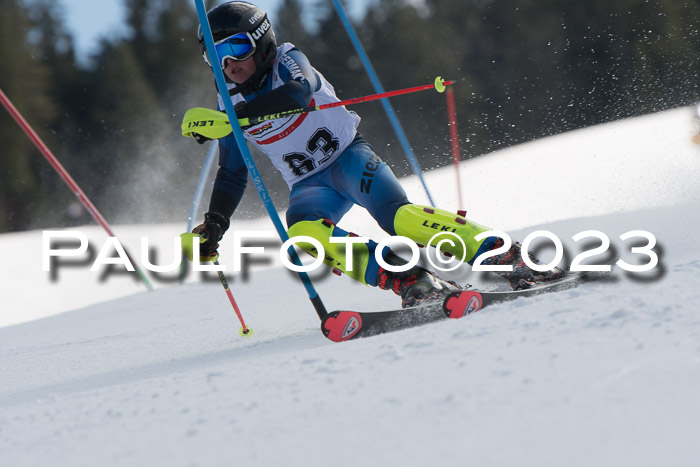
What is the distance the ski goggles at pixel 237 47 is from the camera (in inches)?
106

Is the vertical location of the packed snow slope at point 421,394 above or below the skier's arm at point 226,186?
below

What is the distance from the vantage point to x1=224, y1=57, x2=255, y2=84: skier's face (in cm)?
273

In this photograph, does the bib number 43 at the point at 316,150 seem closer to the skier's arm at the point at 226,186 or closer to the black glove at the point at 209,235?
the skier's arm at the point at 226,186

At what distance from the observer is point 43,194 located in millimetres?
22812

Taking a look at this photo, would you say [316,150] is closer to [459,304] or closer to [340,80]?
[459,304]

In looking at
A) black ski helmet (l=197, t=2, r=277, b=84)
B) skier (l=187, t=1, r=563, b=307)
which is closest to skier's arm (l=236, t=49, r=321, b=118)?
skier (l=187, t=1, r=563, b=307)

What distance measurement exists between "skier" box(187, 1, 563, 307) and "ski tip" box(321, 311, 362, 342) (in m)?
0.26

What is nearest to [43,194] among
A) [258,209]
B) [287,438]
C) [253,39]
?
[258,209]

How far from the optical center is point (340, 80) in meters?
26.0

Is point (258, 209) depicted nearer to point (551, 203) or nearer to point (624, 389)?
point (551, 203)

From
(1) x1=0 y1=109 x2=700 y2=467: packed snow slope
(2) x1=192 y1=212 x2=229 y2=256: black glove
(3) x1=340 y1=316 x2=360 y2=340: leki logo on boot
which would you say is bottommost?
(1) x1=0 y1=109 x2=700 y2=467: packed snow slope

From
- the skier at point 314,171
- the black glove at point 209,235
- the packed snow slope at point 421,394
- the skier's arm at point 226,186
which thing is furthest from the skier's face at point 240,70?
the packed snow slope at point 421,394

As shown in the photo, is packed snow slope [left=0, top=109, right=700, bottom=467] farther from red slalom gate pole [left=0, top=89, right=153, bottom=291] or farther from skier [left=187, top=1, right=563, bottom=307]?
red slalom gate pole [left=0, top=89, right=153, bottom=291]

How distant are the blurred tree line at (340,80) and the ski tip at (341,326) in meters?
18.4
